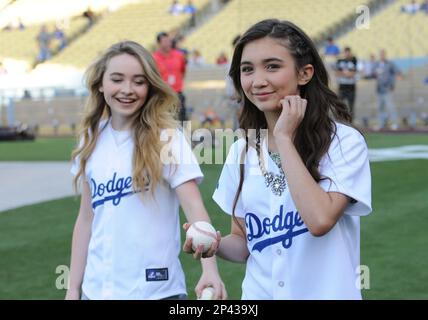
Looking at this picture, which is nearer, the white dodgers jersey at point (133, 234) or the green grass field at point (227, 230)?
the white dodgers jersey at point (133, 234)

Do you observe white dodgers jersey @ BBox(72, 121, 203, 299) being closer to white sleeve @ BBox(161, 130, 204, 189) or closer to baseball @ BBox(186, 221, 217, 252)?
white sleeve @ BBox(161, 130, 204, 189)

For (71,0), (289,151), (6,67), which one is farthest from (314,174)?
(71,0)

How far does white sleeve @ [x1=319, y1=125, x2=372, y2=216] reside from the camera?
2320 mm

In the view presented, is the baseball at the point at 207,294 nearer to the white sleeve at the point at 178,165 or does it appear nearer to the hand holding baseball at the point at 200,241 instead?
the hand holding baseball at the point at 200,241

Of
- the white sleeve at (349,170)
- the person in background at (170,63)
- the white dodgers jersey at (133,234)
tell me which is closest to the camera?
the white sleeve at (349,170)

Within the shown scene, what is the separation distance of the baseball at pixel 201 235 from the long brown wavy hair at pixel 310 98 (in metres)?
0.23

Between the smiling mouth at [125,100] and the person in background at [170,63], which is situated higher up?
the person in background at [170,63]

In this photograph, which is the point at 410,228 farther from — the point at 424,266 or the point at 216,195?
the point at 216,195

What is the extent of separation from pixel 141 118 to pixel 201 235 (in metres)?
0.98

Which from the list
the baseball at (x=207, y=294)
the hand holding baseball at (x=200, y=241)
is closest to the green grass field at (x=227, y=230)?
the baseball at (x=207, y=294)

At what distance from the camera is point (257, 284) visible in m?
2.45

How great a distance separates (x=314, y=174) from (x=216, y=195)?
47 centimetres

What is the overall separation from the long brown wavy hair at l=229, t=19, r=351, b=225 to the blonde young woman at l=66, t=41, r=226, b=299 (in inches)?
22.3

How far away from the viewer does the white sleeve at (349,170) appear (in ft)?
7.61
